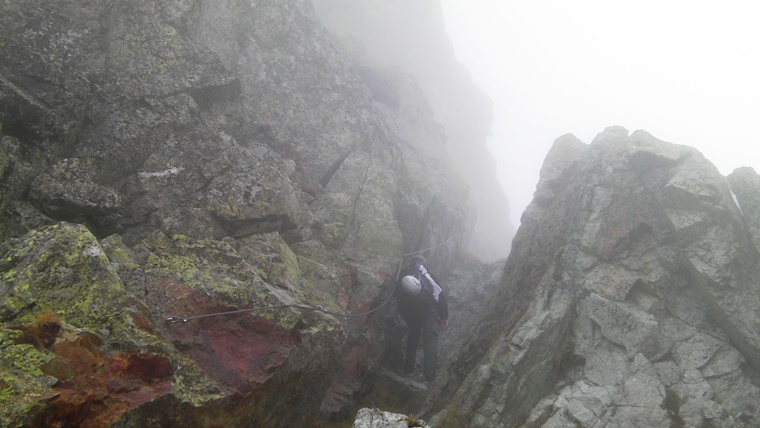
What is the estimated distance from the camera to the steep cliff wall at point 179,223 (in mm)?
8141

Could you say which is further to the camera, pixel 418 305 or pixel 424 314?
pixel 424 314

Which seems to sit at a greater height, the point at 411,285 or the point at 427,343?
the point at 411,285

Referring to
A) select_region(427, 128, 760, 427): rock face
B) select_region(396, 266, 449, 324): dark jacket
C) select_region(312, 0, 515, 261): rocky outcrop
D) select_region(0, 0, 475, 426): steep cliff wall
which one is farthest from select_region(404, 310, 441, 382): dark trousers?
select_region(312, 0, 515, 261): rocky outcrop

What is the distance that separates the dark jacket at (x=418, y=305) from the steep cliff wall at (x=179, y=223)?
1062mm

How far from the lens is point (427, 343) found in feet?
63.6

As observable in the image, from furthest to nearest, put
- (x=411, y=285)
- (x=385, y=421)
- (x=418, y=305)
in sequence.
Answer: (x=418, y=305)
(x=411, y=285)
(x=385, y=421)

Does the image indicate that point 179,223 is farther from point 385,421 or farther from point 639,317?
point 639,317

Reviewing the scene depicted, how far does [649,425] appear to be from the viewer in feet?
41.2

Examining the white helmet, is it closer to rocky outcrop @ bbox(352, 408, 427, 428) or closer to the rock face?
the rock face

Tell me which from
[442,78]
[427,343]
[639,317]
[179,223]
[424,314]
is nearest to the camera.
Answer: [179,223]

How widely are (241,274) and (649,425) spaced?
42.1ft

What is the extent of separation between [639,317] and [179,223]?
16217 mm

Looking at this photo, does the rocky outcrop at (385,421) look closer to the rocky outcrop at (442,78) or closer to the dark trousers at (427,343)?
the dark trousers at (427,343)

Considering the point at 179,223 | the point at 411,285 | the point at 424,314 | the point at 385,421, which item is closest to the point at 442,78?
the point at 424,314
